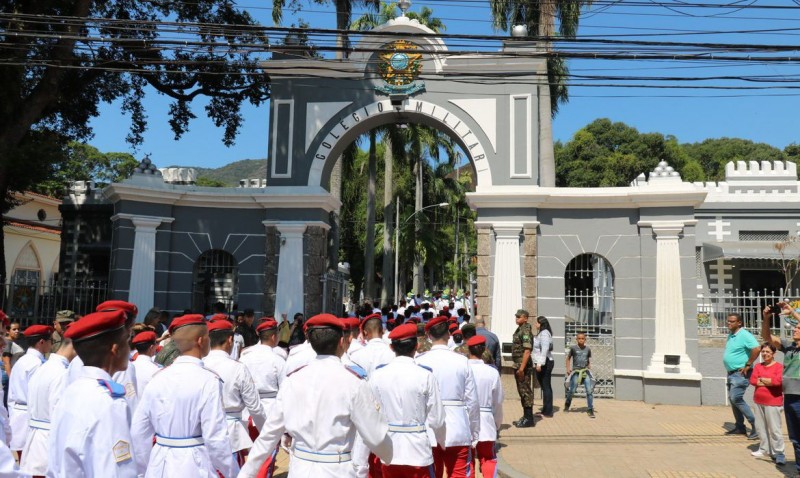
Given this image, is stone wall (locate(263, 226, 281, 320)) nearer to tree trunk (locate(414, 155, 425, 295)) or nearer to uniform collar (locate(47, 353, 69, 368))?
uniform collar (locate(47, 353, 69, 368))

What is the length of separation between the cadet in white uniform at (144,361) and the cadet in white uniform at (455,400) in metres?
2.49

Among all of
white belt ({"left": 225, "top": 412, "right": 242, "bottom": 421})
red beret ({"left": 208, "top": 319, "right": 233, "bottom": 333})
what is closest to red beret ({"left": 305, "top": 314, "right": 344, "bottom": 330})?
red beret ({"left": 208, "top": 319, "right": 233, "bottom": 333})

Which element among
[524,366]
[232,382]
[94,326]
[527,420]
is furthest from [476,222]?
[94,326]

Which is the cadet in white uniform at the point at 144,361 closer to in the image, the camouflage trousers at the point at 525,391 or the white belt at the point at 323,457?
the white belt at the point at 323,457

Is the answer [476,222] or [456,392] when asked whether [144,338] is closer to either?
[456,392]

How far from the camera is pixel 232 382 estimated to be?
6.12m

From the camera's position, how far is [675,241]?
15227mm

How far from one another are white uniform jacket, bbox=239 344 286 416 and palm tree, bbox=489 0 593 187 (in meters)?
16.2

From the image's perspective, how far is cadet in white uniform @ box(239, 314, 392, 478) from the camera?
4.41 m

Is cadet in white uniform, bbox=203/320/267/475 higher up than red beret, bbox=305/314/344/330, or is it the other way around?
red beret, bbox=305/314/344/330

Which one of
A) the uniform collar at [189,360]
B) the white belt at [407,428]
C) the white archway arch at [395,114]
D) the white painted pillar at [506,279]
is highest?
the white archway arch at [395,114]

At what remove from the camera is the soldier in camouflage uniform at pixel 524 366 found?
12.0m

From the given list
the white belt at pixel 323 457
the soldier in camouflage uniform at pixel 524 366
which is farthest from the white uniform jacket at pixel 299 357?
the soldier in camouflage uniform at pixel 524 366

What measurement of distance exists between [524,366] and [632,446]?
2.25 meters
